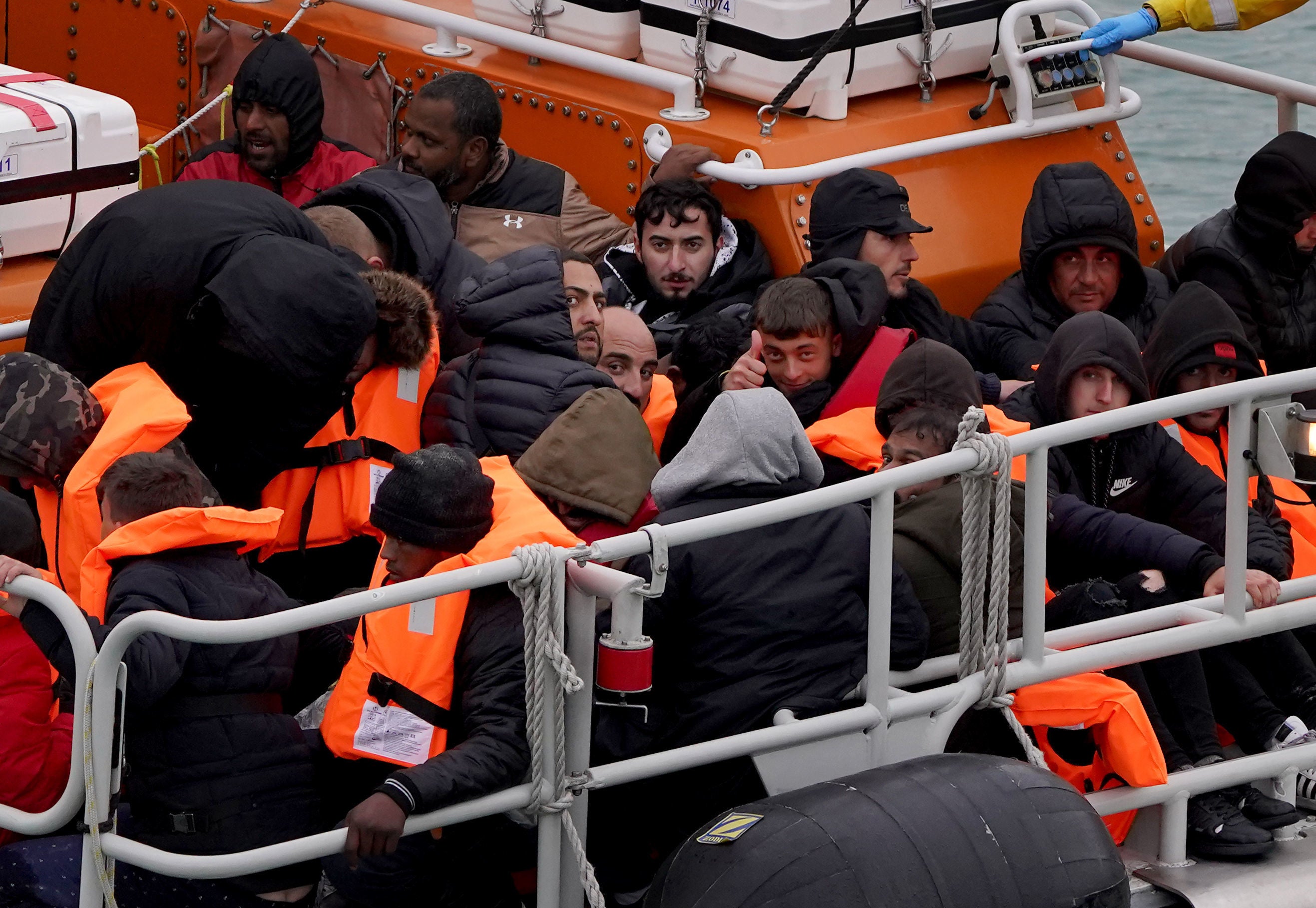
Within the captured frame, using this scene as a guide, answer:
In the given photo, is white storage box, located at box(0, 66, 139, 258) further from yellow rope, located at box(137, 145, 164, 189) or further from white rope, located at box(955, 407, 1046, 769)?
white rope, located at box(955, 407, 1046, 769)

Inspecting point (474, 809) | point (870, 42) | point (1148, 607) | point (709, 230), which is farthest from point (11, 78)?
point (1148, 607)

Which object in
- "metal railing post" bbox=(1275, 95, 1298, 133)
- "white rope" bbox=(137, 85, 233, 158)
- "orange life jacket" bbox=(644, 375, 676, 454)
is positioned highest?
"white rope" bbox=(137, 85, 233, 158)

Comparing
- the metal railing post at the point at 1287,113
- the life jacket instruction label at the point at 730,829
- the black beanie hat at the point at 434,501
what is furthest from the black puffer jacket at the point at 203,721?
the metal railing post at the point at 1287,113

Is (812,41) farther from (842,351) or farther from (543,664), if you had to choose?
(543,664)

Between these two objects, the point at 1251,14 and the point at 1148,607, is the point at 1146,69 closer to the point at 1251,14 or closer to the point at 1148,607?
the point at 1251,14

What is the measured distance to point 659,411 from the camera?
4363 mm

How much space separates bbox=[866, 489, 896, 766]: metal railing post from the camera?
3.12 metres

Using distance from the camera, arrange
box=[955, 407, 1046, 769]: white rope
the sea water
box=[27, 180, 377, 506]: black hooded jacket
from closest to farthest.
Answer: box=[955, 407, 1046, 769]: white rope < box=[27, 180, 377, 506]: black hooded jacket < the sea water

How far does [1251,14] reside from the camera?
4.98m

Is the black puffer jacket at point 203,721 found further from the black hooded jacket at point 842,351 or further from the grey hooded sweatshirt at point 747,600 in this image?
the black hooded jacket at point 842,351

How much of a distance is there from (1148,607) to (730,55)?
2.23 m

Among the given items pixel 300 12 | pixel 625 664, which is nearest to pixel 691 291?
pixel 300 12

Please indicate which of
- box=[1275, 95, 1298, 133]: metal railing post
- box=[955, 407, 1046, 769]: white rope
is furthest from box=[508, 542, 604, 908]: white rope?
box=[1275, 95, 1298, 133]: metal railing post

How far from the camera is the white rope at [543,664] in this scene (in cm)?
287
